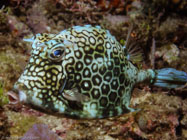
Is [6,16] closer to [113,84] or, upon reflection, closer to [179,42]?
[113,84]

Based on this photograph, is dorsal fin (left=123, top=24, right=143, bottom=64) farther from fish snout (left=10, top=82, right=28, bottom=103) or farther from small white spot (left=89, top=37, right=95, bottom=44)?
fish snout (left=10, top=82, right=28, bottom=103)

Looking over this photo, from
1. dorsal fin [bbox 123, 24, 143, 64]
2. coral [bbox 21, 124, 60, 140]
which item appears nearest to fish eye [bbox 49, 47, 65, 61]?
dorsal fin [bbox 123, 24, 143, 64]

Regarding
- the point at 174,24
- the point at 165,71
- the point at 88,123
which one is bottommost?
the point at 88,123

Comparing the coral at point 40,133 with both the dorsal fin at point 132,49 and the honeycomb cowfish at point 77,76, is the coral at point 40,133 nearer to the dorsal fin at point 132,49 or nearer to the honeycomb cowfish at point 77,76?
the honeycomb cowfish at point 77,76

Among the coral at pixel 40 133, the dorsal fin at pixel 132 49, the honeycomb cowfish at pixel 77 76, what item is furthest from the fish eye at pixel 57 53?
the coral at pixel 40 133

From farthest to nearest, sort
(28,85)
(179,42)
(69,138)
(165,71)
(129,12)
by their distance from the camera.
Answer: (129,12)
(179,42)
(69,138)
(165,71)
(28,85)

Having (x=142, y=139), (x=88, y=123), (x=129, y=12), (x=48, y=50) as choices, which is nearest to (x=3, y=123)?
(x=88, y=123)
